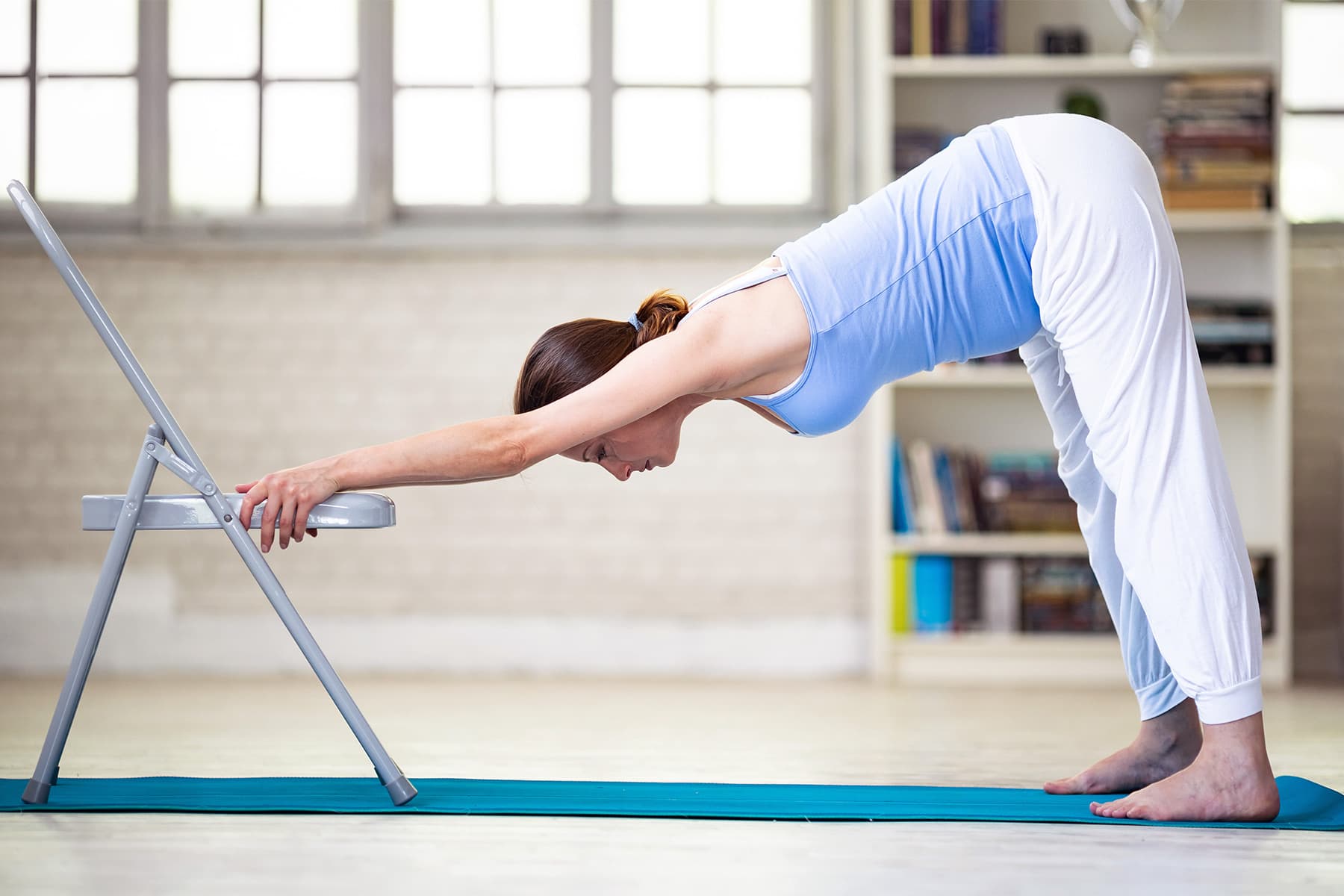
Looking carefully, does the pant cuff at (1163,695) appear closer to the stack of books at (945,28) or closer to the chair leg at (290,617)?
the chair leg at (290,617)

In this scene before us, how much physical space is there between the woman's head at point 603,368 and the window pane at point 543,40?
2428mm

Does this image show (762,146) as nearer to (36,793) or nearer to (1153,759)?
(1153,759)

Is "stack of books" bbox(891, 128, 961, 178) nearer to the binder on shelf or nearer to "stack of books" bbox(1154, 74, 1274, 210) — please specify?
"stack of books" bbox(1154, 74, 1274, 210)

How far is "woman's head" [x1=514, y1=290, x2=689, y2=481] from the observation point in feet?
6.41

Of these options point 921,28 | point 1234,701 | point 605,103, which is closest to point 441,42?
point 605,103

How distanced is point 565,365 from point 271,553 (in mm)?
2490

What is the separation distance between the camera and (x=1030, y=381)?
13.2 ft

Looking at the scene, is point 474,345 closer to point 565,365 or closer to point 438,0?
point 438,0

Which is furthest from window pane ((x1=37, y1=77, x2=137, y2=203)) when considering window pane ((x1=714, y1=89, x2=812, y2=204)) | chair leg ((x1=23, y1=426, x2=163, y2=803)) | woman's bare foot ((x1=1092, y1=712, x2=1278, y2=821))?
woman's bare foot ((x1=1092, y1=712, x2=1278, y2=821))

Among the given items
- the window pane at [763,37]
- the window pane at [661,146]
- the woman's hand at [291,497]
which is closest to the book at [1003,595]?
the window pane at [661,146]

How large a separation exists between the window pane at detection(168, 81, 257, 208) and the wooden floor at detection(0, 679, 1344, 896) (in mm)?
1624

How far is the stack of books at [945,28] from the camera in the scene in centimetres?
390

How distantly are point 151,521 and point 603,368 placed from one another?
70cm

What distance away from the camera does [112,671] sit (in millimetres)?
4086
